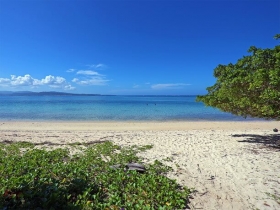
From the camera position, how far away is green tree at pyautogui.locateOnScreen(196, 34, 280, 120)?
22.5 feet

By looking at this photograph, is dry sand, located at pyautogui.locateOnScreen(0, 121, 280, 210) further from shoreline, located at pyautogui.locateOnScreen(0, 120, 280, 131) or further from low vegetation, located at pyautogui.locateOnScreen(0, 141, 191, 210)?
shoreline, located at pyautogui.locateOnScreen(0, 120, 280, 131)

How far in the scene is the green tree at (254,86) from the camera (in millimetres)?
6844

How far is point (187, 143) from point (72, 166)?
6639 millimetres

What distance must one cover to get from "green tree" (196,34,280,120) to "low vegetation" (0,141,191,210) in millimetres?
4834

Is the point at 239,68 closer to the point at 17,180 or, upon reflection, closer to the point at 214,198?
the point at 214,198

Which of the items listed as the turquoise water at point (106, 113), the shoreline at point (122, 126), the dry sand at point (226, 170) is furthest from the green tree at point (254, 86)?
the turquoise water at point (106, 113)

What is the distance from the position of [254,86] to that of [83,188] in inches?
278

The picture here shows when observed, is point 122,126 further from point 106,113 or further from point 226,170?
point 226,170

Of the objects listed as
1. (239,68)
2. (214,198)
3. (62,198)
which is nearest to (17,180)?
(62,198)

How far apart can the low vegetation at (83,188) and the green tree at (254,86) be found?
483 cm

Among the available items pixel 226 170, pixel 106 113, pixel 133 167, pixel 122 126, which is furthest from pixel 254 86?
pixel 106 113

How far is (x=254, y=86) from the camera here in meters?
6.96

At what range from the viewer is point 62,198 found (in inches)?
155

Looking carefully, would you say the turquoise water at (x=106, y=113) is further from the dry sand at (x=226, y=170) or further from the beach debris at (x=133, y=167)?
the beach debris at (x=133, y=167)
